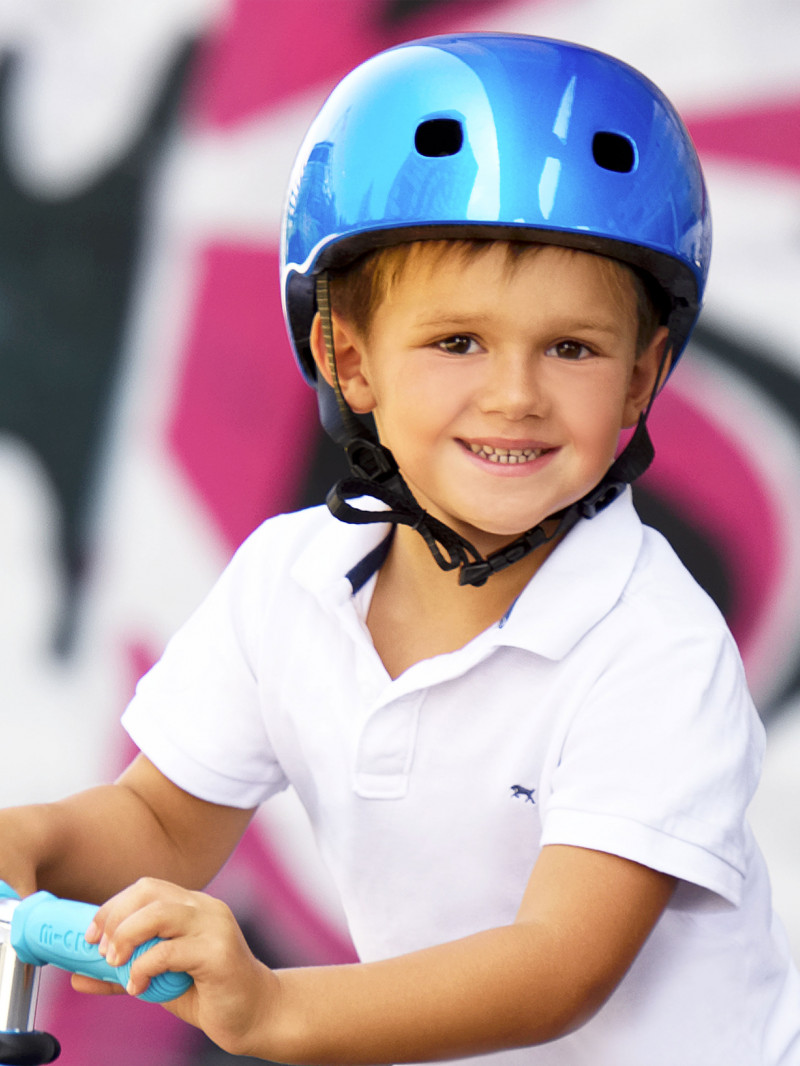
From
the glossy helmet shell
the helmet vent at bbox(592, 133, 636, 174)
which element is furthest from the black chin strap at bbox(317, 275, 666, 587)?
the helmet vent at bbox(592, 133, 636, 174)

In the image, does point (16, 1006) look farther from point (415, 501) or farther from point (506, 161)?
point (506, 161)

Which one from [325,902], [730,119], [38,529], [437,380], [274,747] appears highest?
[730,119]

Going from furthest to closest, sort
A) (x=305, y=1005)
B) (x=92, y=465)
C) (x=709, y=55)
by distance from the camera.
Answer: (x=92, y=465)
(x=709, y=55)
(x=305, y=1005)

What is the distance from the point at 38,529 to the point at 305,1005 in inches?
75.4

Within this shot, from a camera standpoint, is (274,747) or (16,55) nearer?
(274,747)

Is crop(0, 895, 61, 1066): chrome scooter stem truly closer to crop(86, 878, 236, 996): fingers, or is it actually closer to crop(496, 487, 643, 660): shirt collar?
crop(86, 878, 236, 996): fingers

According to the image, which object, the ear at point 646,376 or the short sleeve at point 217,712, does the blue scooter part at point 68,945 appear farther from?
the ear at point 646,376

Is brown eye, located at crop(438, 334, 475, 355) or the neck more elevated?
brown eye, located at crop(438, 334, 475, 355)

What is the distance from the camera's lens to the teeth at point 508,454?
1.09 m

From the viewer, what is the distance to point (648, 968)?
1112 millimetres

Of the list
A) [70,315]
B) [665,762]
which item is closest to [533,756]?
[665,762]

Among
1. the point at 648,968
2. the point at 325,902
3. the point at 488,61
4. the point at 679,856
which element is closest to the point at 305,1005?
the point at 679,856

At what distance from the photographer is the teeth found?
109 cm

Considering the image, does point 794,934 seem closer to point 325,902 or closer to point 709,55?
point 325,902
